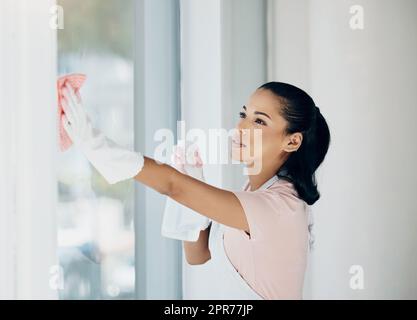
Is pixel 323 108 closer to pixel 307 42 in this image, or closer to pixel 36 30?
pixel 307 42

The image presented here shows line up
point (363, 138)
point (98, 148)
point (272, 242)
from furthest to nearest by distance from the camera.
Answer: point (363, 138), point (272, 242), point (98, 148)

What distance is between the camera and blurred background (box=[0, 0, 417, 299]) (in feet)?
3.74

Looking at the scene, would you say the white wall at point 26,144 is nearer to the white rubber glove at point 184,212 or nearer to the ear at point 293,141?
the white rubber glove at point 184,212

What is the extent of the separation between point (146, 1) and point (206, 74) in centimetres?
22

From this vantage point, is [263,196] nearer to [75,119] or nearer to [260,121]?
[260,121]

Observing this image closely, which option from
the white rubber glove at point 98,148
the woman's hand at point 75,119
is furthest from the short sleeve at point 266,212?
the woman's hand at point 75,119

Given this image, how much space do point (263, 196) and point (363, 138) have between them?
0.32 m

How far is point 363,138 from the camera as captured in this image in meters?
1.32

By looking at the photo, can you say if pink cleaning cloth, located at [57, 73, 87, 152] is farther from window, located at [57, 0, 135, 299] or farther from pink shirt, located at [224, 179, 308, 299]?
pink shirt, located at [224, 179, 308, 299]

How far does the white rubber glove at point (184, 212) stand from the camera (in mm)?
1221

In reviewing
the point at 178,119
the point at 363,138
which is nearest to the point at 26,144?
the point at 178,119

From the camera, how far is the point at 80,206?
1194 mm
